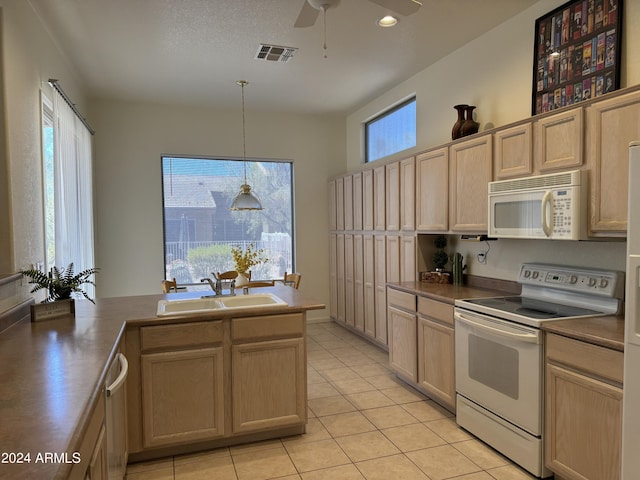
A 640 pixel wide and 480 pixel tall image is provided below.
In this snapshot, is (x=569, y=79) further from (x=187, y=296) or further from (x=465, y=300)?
(x=187, y=296)

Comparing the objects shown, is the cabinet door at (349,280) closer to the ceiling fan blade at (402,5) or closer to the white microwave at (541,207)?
the white microwave at (541,207)

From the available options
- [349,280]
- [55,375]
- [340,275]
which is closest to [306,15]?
[55,375]

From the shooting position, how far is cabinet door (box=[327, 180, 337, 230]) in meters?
6.07

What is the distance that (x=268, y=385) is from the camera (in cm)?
281

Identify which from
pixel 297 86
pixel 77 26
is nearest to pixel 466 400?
pixel 297 86

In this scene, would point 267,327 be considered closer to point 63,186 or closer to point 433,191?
point 433,191

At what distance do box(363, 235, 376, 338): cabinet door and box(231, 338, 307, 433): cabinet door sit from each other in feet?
7.26

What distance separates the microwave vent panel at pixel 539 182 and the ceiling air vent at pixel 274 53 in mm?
2124

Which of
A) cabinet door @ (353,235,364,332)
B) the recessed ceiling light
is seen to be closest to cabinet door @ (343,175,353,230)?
cabinet door @ (353,235,364,332)

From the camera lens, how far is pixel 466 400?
2951 millimetres

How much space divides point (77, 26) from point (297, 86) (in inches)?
88.5

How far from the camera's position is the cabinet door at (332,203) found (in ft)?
19.9

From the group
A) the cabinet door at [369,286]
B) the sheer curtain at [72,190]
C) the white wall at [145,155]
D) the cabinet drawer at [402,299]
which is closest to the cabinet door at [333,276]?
the white wall at [145,155]

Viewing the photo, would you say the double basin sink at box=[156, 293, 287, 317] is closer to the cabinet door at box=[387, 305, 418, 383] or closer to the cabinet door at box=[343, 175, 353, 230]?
the cabinet door at box=[387, 305, 418, 383]
